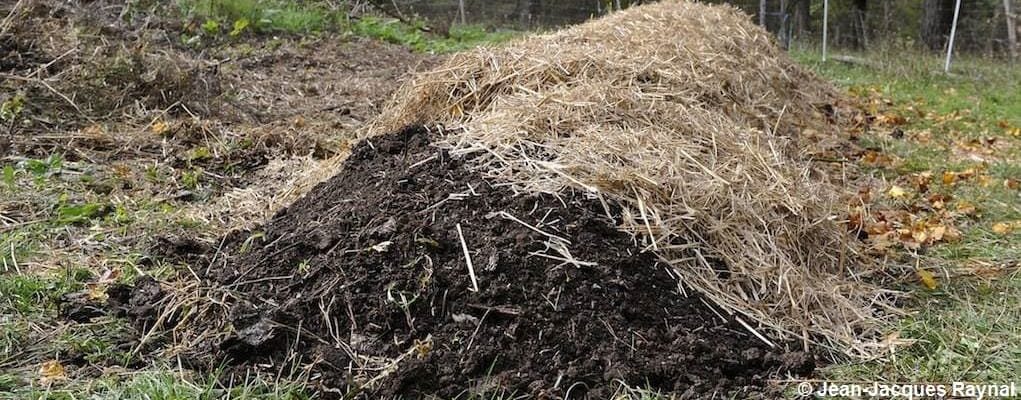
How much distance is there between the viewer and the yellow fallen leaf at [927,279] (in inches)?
124

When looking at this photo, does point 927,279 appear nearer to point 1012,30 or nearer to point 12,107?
point 12,107

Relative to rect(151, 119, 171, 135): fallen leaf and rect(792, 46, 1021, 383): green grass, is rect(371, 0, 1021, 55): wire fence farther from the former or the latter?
rect(151, 119, 171, 135): fallen leaf

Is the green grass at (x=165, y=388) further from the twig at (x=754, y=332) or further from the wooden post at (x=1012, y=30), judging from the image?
the wooden post at (x=1012, y=30)

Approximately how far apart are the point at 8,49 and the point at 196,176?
243 centimetres

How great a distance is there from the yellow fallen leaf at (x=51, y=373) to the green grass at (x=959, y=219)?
7.61ft

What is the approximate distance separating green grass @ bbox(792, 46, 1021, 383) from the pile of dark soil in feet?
1.44

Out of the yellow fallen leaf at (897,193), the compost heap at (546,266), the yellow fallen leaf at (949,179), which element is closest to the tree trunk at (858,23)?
the yellow fallen leaf at (949,179)

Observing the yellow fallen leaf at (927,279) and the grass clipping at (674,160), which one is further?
the yellow fallen leaf at (927,279)

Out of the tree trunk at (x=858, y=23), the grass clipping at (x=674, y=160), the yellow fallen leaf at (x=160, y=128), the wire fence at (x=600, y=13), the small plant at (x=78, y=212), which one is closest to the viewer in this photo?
the grass clipping at (x=674, y=160)

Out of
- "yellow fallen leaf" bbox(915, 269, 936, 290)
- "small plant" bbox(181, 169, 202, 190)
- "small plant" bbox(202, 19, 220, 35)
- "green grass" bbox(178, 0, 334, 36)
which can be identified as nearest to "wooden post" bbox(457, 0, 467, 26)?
"green grass" bbox(178, 0, 334, 36)

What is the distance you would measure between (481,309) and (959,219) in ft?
9.69

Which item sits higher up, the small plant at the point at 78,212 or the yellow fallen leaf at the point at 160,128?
the yellow fallen leaf at the point at 160,128

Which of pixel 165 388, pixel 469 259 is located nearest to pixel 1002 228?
pixel 469 259

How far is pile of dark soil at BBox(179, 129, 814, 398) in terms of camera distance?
7.78 ft
